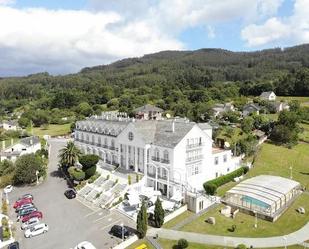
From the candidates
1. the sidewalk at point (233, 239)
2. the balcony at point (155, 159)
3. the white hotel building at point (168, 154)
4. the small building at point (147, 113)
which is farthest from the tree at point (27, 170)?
the small building at point (147, 113)

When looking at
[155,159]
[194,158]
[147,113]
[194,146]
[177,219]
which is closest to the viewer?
[177,219]

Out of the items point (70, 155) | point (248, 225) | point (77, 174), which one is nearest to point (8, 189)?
point (70, 155)

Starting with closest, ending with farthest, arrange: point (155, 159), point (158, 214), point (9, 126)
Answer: point (158, 214) < point (155, 159) < point (9, 126)

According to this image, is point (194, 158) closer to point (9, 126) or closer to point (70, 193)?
point (70, 193)

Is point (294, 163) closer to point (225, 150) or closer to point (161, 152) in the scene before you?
point (225, 150)

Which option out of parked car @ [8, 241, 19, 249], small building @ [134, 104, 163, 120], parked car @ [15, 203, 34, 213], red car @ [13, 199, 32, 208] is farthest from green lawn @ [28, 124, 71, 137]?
parked car @ [8, 241, 19, 249]
